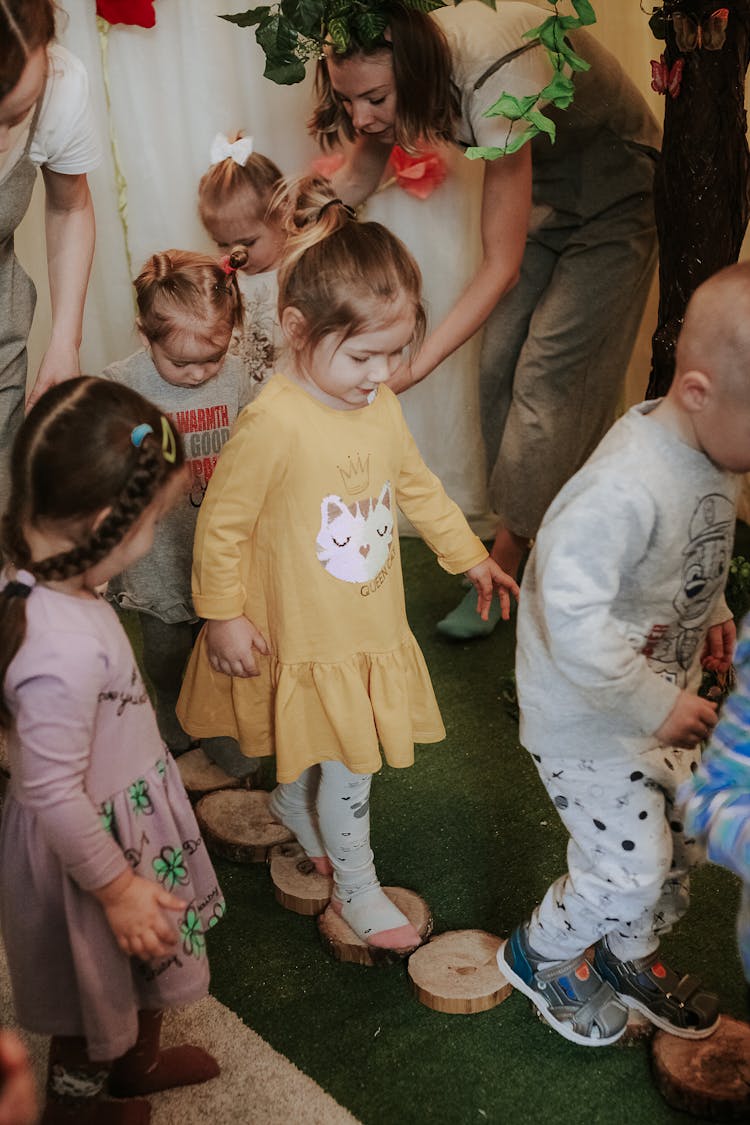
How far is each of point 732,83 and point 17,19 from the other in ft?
4.04

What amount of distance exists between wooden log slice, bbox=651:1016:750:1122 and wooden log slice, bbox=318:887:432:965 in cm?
38

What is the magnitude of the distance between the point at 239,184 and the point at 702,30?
940mm

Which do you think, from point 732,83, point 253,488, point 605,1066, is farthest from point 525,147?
point 605,1066

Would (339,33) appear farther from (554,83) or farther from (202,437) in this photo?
(202,437)

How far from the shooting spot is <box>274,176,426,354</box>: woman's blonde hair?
1409 millimetres

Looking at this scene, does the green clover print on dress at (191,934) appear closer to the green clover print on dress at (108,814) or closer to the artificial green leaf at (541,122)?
the green clover print on dress at (108,814)

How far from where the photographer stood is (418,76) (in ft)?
6.28

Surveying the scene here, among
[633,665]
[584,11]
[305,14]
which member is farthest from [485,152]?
[633,665]

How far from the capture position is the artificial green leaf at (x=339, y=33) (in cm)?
185

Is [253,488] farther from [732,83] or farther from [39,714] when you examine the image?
[732,83]

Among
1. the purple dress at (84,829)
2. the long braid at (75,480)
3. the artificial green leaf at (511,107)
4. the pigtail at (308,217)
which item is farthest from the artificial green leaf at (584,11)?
the purple dress at (84,829)

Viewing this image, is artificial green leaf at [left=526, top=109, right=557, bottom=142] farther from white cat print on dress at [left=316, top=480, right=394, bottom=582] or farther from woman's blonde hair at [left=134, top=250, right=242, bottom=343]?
white cat print on dress at [left=316, top=480, right=394, bottom=582]

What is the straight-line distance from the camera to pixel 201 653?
5.34 feet

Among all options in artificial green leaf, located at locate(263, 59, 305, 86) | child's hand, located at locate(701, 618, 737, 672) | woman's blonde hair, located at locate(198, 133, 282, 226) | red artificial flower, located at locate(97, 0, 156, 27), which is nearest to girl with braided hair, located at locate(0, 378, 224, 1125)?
child's hand, located at locate(701, 618, 737, 672)
